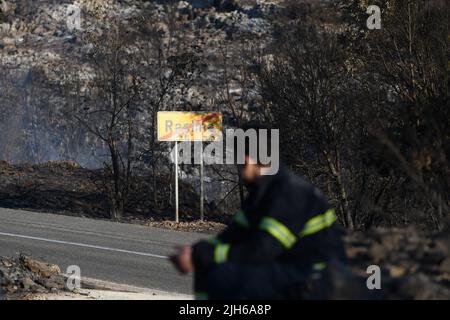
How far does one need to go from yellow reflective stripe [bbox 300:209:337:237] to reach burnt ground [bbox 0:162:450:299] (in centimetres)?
29

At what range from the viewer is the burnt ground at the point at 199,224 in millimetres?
5398

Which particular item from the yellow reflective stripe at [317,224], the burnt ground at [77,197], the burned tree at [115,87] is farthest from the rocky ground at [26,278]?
the burned tree at [115,87]

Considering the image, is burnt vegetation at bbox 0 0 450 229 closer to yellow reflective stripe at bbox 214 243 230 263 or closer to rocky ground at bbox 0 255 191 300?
rocky ground at bbox 0 255 191 300

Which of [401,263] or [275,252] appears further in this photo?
[401,263]

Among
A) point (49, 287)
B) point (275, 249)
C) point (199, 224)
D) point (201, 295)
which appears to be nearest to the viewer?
point (275, 249)

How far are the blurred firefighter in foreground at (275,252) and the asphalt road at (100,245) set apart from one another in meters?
8.35

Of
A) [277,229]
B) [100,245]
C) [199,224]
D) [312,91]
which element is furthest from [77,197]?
[277,229]

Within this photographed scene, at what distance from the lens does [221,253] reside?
5.20 meters

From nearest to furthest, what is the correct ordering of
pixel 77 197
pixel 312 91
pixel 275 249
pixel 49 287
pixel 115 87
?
pixel 275 249, pixel 49 287, pixel 312 91, pixel 77 197, pixel 115 87

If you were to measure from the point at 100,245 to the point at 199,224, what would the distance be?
4.05 m

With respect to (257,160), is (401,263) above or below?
below

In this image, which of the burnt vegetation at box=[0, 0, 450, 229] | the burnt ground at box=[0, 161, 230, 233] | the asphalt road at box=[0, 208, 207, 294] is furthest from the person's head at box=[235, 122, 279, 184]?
the burnt ground at box=[0, 161, 230, 233]

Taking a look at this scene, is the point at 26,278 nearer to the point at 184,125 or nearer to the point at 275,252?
the point at 275,252
